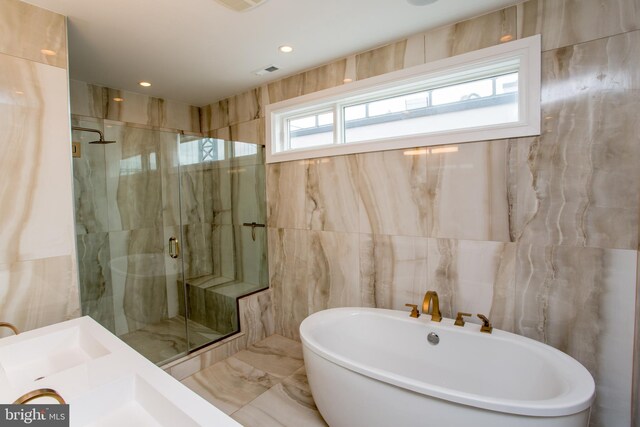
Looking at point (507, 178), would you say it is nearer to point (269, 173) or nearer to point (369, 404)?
point (369, 404)

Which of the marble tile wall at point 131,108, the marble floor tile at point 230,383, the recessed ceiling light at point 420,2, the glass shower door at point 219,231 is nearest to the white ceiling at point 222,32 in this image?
the recessed ceiling light at point 420,2

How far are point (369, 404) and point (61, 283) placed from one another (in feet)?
6.23

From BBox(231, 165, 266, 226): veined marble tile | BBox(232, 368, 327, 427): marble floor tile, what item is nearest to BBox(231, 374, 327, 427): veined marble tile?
BBox(232, 368, 327, 427): marble floor tile

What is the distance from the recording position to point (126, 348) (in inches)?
50.3

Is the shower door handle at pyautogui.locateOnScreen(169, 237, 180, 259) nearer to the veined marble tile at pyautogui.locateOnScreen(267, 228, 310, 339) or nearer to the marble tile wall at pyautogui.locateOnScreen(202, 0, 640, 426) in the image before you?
the veined marble tile at pyautogui.locateOnScreen(267, 228, 310, 339)

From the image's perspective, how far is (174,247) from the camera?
9.25ft

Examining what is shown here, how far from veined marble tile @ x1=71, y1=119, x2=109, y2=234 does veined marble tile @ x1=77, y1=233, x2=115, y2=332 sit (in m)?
0.10

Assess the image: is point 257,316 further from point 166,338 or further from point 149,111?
point 149,111

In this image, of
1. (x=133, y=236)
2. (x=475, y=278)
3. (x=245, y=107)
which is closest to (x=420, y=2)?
(x=475, y=278)

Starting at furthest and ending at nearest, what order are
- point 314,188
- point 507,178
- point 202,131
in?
point 202,131 → point 314,188 → point 507,178

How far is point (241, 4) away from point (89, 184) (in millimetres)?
1919

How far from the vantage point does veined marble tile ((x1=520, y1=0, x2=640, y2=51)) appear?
1.59m

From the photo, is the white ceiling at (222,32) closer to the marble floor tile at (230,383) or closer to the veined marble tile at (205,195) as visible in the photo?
the veined marble tile at (205,195)

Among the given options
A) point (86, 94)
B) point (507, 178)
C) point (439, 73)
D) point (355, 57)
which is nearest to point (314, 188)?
point (355, 57)
